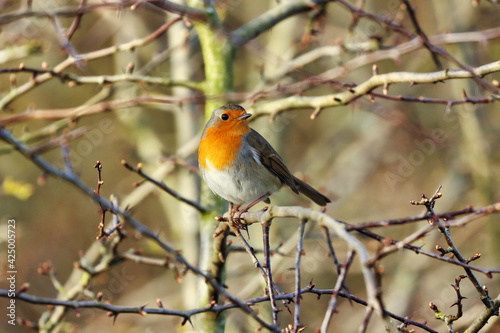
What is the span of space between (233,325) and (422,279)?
3.05m

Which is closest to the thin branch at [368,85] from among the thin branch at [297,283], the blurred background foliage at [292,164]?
the thin branch at [297,283]

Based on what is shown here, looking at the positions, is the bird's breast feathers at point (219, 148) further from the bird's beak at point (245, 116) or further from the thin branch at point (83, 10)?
the thin branch at point (83, 10)

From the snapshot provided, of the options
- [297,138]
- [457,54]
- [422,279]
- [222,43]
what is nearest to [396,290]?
[422,279]

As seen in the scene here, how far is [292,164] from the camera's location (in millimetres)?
9961

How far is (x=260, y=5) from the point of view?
9.66m

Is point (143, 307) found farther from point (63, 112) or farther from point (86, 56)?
point (86, 56)

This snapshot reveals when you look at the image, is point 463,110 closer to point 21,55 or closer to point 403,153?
point 403,153

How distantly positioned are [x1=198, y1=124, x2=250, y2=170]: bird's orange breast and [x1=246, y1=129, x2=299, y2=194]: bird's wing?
91mm

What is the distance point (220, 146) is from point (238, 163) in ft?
0.59

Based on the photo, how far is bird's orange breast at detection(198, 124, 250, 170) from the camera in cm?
407

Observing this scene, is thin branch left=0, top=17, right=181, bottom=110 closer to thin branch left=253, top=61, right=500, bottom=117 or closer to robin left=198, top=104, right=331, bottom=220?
robin left=198, top=104, right=331, bottom=220

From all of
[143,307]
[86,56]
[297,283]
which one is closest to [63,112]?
[86,56]

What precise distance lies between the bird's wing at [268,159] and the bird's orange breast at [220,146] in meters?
0.09

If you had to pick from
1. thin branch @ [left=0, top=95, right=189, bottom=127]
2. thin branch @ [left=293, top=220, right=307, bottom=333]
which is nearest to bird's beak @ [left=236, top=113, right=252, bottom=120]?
thin branch @ [left=0, top=95, right=189, bottom=127]
